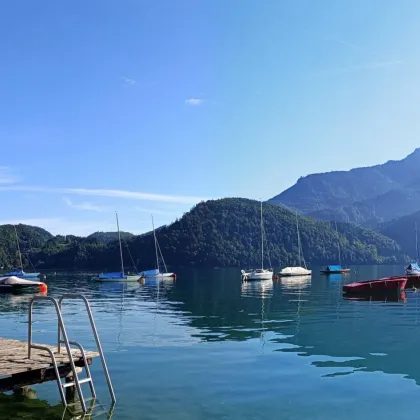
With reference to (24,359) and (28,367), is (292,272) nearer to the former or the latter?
(24,359)

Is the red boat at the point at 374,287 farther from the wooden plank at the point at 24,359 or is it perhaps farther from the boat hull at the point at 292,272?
the boat hull at the point at 292,272

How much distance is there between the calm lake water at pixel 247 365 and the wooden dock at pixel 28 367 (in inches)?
43.6

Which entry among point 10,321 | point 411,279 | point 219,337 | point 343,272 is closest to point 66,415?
point 219,337

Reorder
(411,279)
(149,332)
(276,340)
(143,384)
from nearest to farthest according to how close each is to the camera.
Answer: (143,384)
(276,340)
(149,332)
(411,279)

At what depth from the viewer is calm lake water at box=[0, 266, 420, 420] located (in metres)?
17.7

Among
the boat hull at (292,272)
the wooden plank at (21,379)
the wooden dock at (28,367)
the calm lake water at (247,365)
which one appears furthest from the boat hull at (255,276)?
the wooden plank at (21,379)

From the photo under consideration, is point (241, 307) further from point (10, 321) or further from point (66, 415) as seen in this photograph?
point (66, 415)

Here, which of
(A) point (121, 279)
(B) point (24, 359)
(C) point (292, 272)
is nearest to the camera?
(B) point (24, 359)

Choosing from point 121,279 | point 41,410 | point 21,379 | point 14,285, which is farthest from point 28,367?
point 121,279

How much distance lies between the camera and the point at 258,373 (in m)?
22.7

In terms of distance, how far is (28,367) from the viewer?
16203 mm

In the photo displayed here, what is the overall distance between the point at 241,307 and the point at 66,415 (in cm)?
3902

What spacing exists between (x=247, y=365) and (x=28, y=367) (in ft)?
36.7

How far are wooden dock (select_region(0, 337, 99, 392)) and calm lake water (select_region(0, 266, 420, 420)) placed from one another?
1.11 metres
